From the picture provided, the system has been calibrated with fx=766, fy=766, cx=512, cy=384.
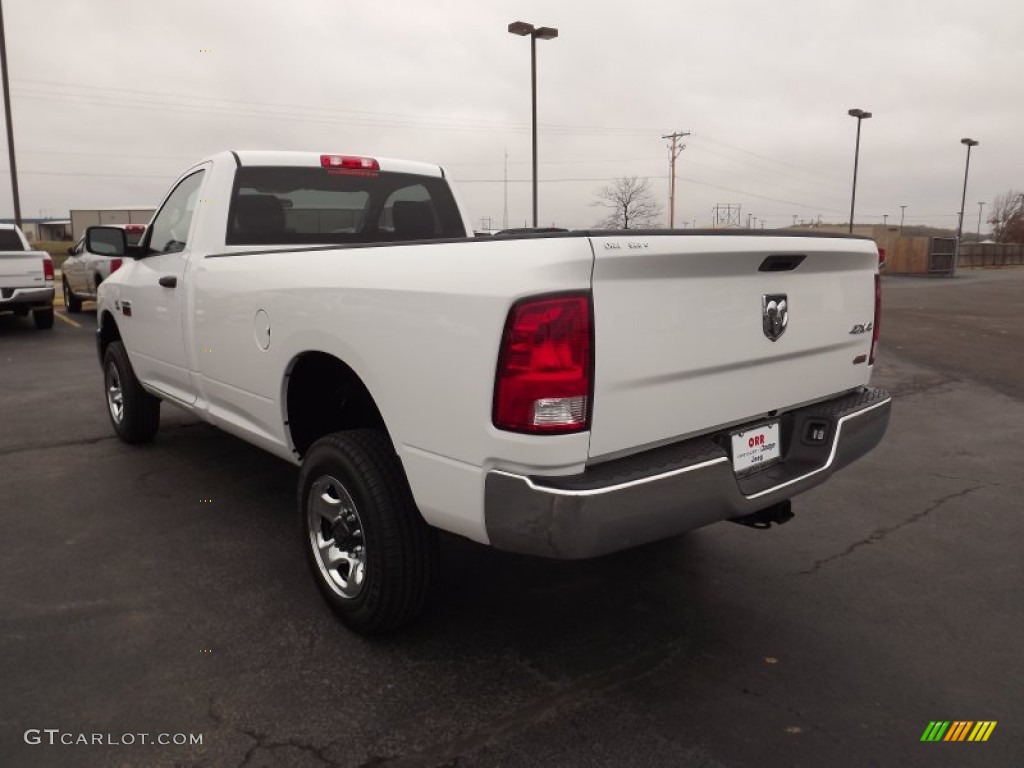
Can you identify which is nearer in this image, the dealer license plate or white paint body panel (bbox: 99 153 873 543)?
white paint body panel (bbox: 99 153 873 543)

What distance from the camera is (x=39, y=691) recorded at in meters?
2.56

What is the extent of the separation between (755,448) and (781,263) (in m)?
0.67

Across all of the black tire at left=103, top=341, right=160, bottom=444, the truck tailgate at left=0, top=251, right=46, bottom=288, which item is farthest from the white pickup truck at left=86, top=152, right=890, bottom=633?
the truck tailgate at left=0, top=251, right=46, bottom=288

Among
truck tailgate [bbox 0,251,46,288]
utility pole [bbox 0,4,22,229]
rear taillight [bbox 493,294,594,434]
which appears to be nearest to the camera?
rear taillight [bbox 493,294,594,434]

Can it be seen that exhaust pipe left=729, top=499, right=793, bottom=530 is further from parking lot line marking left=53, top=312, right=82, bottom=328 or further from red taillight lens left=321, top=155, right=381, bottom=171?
parking lot line marking left=53, top=312, right=82, bottom=328

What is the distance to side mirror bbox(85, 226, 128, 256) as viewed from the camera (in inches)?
186

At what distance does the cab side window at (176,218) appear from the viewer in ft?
14.5

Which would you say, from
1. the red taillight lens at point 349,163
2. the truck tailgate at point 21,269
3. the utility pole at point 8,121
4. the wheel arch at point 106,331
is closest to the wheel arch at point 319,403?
the red taillight lens at point 349,163

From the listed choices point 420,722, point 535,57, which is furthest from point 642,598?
point 535,57

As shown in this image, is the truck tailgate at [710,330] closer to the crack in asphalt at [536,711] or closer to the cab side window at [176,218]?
the crack in asphalt at [536,711]

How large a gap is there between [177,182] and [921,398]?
6.98 m

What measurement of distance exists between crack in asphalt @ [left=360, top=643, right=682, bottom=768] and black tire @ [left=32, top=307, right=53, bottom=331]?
1324 centimetres

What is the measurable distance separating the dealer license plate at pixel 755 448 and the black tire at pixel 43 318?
13426mm

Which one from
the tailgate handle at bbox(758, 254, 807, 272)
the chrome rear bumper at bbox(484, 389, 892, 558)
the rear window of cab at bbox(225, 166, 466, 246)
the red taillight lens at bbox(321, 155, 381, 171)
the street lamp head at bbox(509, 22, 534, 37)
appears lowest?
the chrome rear bumper at bbox(484, 389, 892, 558)
